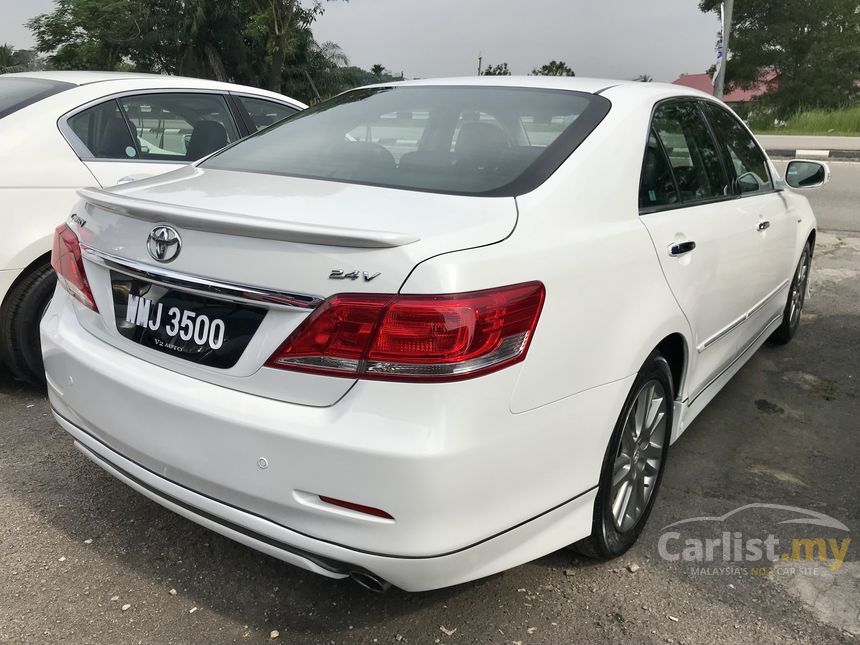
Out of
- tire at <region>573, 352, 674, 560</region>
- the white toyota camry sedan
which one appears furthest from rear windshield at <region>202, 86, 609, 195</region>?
tire at <region>573, 352, 674, 560</region>

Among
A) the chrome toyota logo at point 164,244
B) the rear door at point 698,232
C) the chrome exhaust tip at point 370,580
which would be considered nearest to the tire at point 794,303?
the rear door at point 698,232

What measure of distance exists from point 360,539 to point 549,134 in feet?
4.54

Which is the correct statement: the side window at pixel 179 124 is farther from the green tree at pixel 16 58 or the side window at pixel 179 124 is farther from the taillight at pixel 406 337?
the green tree at pixel 16 58

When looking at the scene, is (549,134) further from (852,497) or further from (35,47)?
(35,47)

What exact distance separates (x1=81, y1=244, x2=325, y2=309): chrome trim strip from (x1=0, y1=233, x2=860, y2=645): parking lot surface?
0.99m

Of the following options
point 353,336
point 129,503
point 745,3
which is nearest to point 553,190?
point 353,336

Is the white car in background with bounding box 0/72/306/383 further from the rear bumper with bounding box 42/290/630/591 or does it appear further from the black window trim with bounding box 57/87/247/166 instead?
the rear bumper with bounding box 42/290/630/591

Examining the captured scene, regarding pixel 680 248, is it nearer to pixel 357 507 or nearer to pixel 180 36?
pixel 357 507

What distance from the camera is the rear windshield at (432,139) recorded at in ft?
7.34

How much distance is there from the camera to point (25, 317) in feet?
11.6

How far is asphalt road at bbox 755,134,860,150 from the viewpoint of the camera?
1789cm

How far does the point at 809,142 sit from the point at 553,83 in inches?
775

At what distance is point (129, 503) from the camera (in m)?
2.77

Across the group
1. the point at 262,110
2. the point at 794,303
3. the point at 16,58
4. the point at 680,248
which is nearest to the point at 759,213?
the point at 680,248
